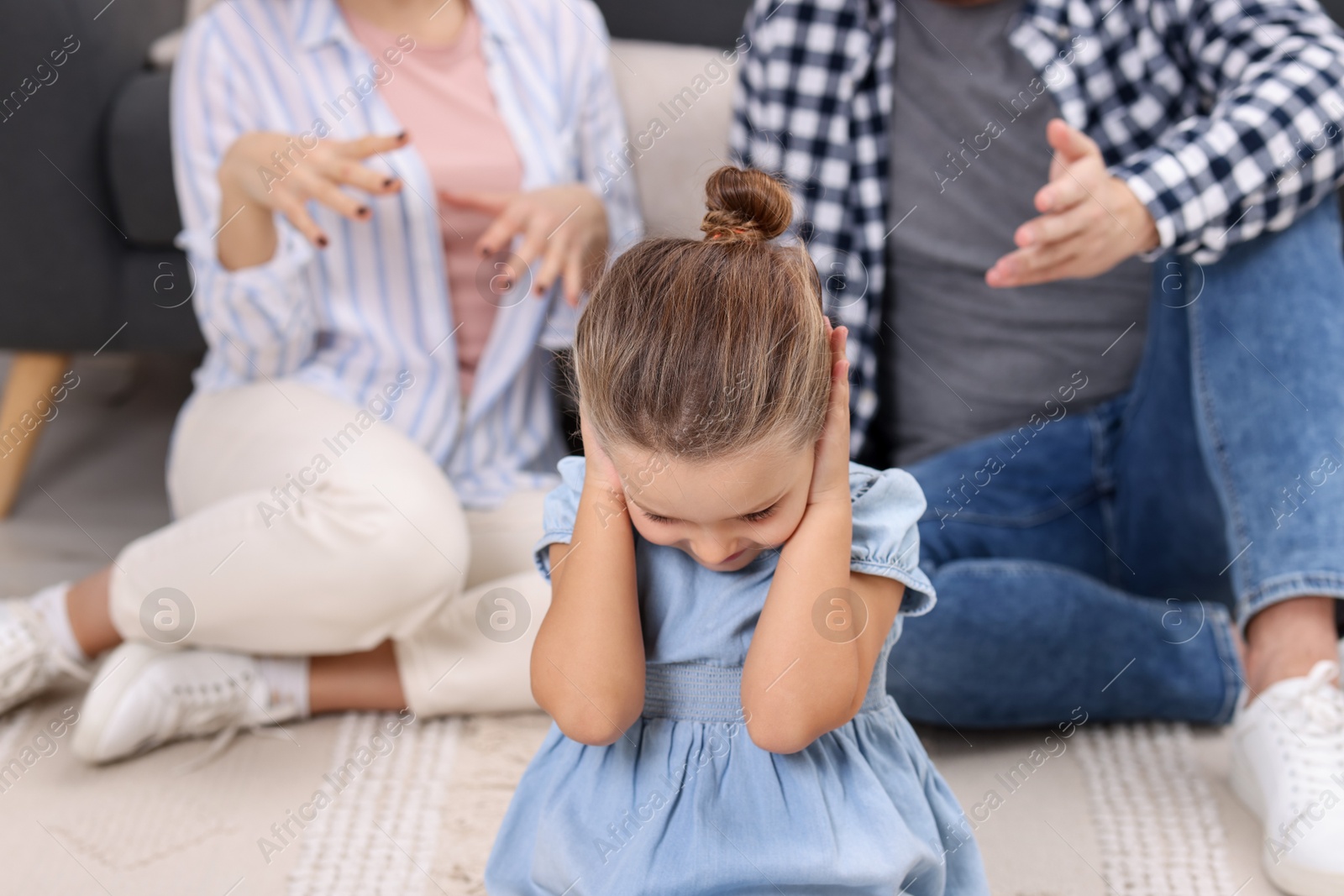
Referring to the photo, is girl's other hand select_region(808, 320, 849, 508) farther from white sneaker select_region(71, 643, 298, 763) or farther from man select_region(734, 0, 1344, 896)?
white sneaker select_region(71, 643, 298, 763)

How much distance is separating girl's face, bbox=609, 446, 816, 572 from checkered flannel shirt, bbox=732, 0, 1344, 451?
1.44ft

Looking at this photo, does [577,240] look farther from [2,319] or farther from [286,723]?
[2,319]

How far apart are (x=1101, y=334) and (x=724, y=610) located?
58 cm

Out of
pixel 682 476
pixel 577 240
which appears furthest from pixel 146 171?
pixel 682 476

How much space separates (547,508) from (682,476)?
0.43 ft

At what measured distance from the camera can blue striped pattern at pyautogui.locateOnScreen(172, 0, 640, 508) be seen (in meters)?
0.97

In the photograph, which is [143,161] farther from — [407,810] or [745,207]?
[745,207]

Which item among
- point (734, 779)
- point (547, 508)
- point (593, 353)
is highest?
point (593, 353)

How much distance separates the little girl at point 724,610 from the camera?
523 mm

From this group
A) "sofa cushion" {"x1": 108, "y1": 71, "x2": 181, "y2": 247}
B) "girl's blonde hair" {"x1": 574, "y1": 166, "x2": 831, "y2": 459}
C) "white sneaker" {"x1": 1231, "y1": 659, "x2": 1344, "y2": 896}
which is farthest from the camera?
"sofa cushion" {"x1": 108, "y1": 71, "x2": 181, "y2": 247}

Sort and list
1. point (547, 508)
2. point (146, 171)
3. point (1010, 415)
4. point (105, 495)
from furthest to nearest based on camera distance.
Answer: point (105, 495) < point (146, 171) < point (1010, 415) < point (547, 508)

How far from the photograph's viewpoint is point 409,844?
0.80 meters

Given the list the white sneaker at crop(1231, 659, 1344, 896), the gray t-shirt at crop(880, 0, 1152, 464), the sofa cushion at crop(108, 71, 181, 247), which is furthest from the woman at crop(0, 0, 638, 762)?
the white sneaker at crop(1231, 659, 1344, 896)

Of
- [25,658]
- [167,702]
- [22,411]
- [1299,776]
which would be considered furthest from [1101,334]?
[22,411]
